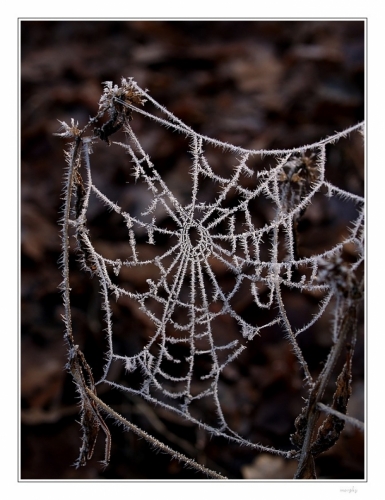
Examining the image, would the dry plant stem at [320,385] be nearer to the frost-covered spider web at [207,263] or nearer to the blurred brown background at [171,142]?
the frost-covered spider web at [207,263]

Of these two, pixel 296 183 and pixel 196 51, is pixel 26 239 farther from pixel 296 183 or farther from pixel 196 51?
pixel 196 51

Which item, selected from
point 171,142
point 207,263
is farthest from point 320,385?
point 171,142

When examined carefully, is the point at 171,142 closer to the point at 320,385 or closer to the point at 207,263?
the point at 207,263

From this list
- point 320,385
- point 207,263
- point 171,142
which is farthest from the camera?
point 171,142

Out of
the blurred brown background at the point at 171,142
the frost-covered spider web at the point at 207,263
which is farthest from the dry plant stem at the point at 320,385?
the blurred brown background at the point at 171,142

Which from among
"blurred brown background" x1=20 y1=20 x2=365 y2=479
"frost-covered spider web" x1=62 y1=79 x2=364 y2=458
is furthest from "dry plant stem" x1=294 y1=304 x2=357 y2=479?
"blurred brown background" x1=20 y1=20 x2=365 y2=479

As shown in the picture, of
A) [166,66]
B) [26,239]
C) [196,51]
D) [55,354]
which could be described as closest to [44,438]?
[55,354]
